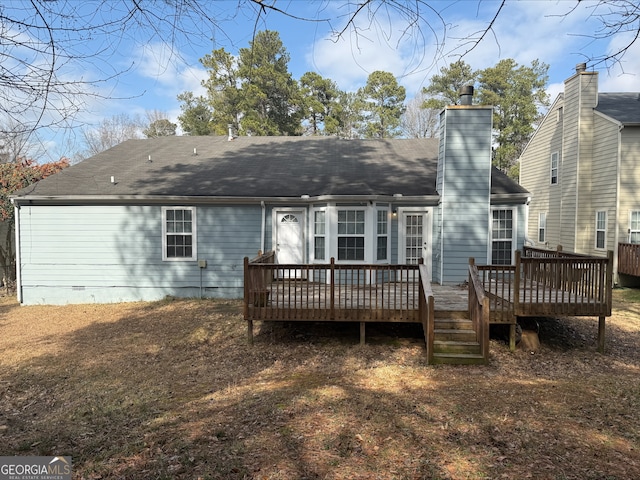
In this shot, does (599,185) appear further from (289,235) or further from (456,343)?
(456,343)

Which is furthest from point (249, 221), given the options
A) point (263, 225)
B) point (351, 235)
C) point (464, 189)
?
point (464, 189)

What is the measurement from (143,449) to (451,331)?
16.2 feet

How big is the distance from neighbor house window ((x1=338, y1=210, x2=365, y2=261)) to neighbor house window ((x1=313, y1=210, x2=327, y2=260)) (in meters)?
0.46

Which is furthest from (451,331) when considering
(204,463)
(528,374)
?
(204,463)

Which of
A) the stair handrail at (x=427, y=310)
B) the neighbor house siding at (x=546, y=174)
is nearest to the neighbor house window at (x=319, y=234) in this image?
the stair handrail at (x=427, y=310)

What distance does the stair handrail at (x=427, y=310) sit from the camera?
6.27 m

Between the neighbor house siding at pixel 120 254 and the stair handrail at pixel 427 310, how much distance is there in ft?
18.0

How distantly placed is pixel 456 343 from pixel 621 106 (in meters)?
14.3

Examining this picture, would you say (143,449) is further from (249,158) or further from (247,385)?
(249,158)

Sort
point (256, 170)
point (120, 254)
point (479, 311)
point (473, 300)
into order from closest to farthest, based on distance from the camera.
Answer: point (479, 311)
point (473, 300)
point (120, 254)
point (256, 170)

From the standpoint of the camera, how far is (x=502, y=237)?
10531 millimetres

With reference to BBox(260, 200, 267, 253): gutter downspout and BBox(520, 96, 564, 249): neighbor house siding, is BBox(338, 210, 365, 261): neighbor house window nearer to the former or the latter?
BBox(260, 200, 267, 253): gutter downspout

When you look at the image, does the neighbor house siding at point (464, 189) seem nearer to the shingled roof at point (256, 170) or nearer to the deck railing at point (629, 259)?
the shingled roof at point (256, 170)

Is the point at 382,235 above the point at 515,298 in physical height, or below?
Result: above
